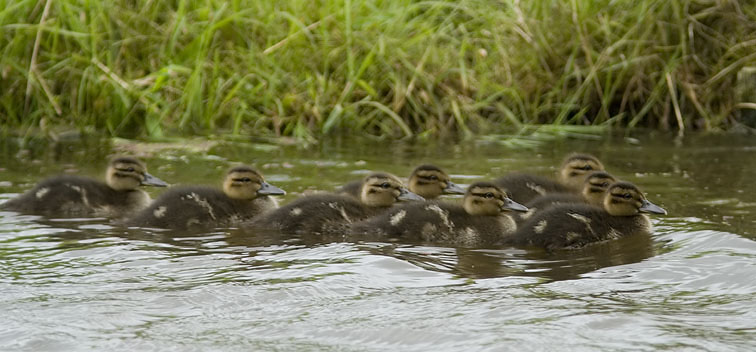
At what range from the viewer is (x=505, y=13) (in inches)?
402

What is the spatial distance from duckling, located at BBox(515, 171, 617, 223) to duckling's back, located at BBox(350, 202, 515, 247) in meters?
0.31

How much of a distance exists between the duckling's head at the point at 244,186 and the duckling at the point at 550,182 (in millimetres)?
1183

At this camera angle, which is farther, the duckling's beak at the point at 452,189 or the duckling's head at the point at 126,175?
the duckling's head at the point at 126,175

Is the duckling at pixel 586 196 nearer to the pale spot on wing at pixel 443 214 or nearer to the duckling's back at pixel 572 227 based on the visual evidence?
the duckling's back at pixel 572 227

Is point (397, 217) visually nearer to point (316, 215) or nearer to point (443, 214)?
point (443, 214)

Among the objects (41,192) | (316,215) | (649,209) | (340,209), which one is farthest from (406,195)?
(41,192)

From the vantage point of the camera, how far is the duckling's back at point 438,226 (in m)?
5.59

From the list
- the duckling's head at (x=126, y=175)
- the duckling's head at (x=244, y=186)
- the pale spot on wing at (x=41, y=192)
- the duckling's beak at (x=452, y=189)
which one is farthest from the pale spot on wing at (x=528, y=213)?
the pale spot on wing at (x=41, y=192)

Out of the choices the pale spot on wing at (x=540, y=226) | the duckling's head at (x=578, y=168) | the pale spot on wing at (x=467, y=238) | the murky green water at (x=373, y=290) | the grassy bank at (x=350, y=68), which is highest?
the grassy bank at (x=350, y=68)

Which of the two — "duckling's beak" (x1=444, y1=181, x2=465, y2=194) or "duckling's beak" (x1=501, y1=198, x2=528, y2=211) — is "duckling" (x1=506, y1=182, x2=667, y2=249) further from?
"duckling's beak" (x1=444, y1=181, x2=465, y2=194)

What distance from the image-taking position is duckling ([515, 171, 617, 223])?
5977mm

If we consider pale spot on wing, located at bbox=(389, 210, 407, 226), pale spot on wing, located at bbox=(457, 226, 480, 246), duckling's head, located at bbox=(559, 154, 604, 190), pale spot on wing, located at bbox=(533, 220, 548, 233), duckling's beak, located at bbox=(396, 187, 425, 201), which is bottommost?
pale spot on wing, located at bbox=(457, 226, 480, 246)

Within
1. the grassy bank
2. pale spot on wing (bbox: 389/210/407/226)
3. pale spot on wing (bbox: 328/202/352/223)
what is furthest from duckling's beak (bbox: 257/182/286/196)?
the grassy bank

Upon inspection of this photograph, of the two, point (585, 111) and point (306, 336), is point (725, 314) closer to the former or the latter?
point (306, 336)
